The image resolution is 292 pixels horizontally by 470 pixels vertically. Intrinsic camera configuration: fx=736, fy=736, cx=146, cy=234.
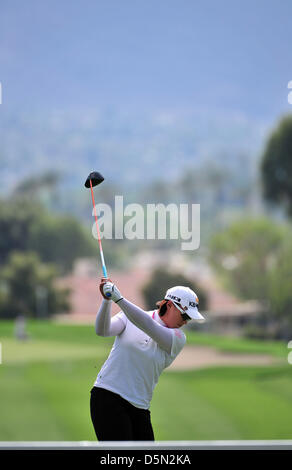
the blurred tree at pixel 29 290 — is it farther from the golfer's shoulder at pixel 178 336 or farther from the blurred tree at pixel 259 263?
the golfer's shoulder at pixel 178 336

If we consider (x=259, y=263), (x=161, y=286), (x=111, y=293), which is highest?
(x=259, y=263)

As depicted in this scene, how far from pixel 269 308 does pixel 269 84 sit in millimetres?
18304

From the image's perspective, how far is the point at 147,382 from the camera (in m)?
2.72

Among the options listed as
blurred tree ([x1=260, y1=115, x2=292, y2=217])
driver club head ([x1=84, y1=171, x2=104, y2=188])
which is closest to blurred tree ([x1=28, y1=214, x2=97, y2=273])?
blurred tree ([x1=260, y1=115, x2=292, y2=217])

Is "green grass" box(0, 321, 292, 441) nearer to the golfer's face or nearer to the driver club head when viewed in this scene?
the golfer's face

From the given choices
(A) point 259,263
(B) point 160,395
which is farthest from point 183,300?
(A) point 259,263

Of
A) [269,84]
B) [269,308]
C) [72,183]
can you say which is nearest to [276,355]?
[269,308]

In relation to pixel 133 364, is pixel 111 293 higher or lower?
higher

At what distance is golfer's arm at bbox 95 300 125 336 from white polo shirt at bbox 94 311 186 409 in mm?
33

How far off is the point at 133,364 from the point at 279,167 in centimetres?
2648

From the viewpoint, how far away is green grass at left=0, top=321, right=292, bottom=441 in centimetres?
1116

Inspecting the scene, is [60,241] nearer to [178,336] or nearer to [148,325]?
[178,336]

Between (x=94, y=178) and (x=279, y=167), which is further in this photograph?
(x=279, y=167)

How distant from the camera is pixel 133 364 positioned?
2678 mm
